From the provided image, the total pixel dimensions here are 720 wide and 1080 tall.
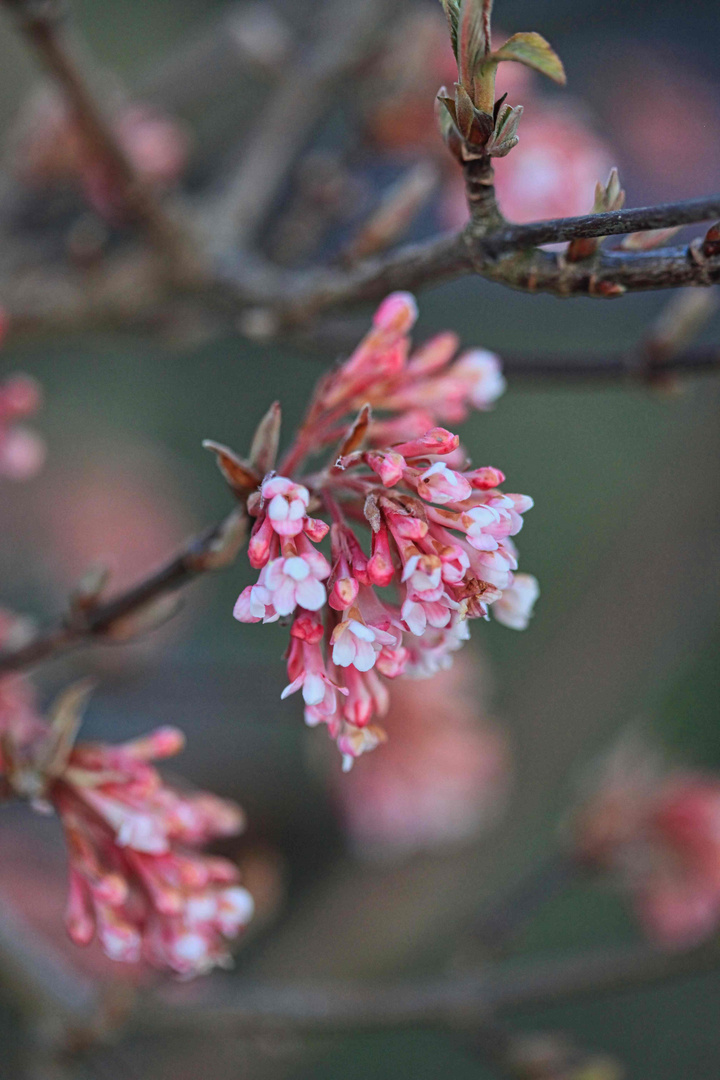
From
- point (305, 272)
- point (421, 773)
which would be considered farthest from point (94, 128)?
point (421, 773)

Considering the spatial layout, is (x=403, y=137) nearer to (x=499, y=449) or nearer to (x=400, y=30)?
(x=400, y=30)

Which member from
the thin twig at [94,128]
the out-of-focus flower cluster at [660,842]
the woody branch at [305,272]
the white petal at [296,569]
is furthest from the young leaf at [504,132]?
the out-of-focus flower cluster at [660,842]

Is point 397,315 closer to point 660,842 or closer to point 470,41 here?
point 470,41

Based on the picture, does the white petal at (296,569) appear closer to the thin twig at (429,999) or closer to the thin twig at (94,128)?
the thin twig at (94,128)

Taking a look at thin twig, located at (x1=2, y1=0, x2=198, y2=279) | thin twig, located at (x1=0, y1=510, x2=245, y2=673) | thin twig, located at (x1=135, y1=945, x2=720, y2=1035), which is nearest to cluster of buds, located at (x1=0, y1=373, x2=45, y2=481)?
thin twig, located at (x1=0, y1=510, x2=245, y2=673)

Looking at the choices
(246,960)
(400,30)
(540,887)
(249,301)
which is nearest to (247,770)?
(246,960)

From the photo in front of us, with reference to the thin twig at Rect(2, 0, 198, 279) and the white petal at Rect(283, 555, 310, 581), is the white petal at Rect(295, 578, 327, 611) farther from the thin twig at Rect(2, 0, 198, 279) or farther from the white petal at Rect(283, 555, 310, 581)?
the thin twig at Rect(2, 0, 198, 279)
